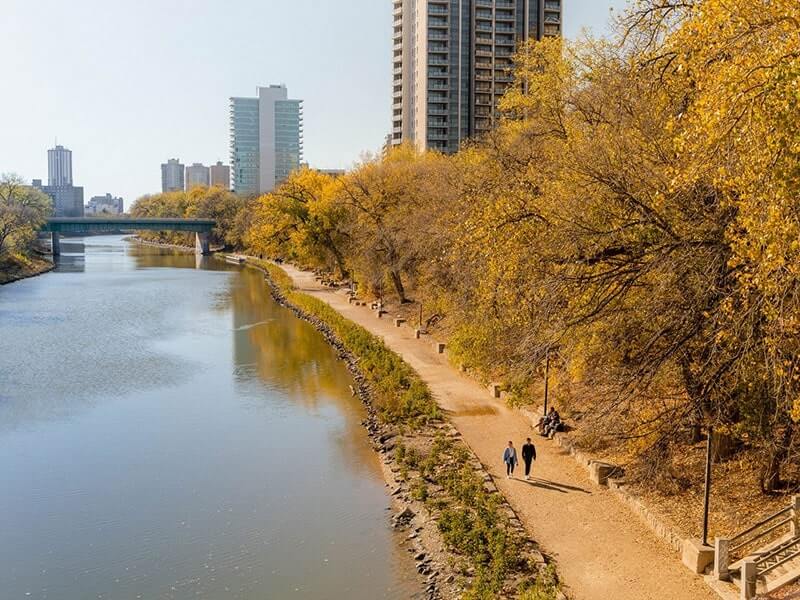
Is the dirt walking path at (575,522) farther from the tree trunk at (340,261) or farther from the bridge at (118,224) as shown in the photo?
the bridge at (118,224)

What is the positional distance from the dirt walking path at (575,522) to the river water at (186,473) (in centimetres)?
292

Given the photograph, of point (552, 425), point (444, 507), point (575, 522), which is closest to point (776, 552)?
point (575, 522)

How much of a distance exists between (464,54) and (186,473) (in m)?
83.5

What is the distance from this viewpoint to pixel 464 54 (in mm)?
95875

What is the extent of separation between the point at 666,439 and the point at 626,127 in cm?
686

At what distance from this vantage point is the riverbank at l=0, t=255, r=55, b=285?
75.8m

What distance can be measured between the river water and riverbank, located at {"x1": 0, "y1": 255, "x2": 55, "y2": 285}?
123ft

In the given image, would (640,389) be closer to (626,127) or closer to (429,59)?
(626,127)

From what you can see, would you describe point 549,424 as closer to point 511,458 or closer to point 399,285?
point 511,458

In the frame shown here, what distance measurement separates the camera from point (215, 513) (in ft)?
60.7

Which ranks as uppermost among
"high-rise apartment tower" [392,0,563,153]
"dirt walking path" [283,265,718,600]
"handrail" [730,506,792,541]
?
"high-rise apartment tower" [392,0,563,153]

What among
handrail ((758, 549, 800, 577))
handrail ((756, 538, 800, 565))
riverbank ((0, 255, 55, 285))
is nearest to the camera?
handrail ((758, 549, 800, 577))

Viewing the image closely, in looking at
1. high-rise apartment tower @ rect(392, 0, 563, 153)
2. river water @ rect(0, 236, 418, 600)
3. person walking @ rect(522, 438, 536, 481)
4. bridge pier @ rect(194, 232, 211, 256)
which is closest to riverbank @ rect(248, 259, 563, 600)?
river water @ rect(0, 236, 418, 600)

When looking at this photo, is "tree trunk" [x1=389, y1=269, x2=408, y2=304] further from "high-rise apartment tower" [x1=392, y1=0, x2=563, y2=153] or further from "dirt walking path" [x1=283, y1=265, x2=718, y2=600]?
"high-rise apartment tower" [x1=392, y1=0, x2=563, y2=153]
